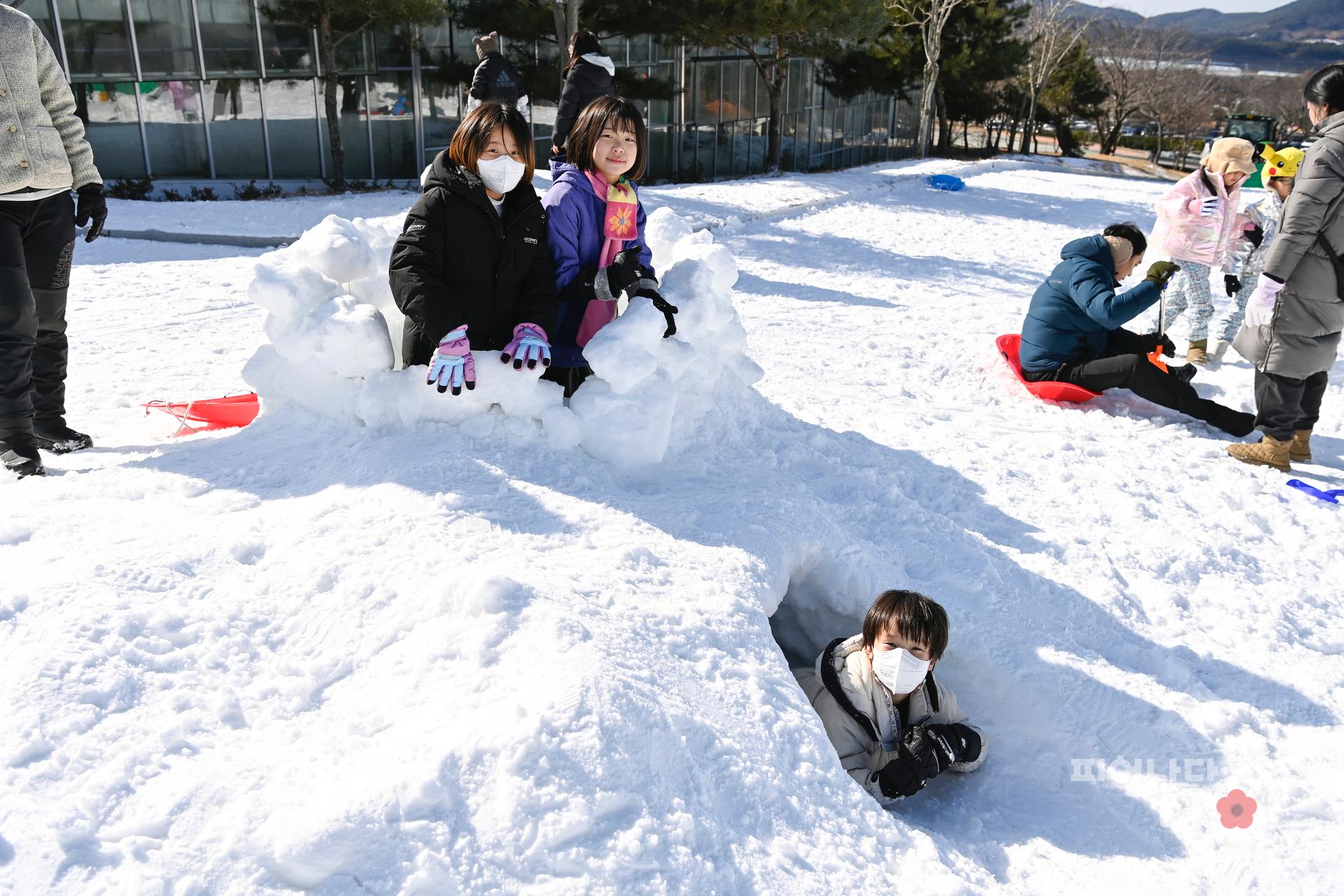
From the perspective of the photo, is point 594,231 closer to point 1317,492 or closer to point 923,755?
point 923,755

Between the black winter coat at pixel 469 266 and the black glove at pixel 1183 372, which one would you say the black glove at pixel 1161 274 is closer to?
the black glove at pixel 1183 372

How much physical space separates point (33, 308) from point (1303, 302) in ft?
17.5

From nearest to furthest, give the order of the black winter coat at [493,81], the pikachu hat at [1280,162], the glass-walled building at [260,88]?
the pikachu hat at [1280,162], the black winter coat at [493,81], the glass-walled building at [260,88]

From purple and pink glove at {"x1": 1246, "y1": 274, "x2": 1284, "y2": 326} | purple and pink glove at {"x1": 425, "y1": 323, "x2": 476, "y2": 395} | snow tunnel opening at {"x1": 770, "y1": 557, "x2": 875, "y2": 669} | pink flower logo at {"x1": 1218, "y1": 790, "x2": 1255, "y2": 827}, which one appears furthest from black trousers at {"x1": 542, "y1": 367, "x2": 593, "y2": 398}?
purple and pink glove at {"x1": 1246, "y1": 274, "x2": 1284, "y2": 326}

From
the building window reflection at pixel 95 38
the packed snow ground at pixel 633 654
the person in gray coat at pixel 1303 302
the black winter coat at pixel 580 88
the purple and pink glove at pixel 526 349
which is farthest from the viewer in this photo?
the building window reflection at pixel 95 38

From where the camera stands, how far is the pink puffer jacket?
617 centimetres

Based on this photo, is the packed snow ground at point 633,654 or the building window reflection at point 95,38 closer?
the packed snow ground at point 633,654

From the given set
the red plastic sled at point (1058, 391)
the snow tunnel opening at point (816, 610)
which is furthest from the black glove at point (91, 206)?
the red plastic sled at point (1058, 391)

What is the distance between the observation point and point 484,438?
3.35 m

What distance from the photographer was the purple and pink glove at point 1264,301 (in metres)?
4.60

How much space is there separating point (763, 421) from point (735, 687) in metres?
1.96

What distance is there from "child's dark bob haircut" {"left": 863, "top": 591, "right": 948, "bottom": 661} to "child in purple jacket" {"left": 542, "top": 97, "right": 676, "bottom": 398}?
4.61 feet

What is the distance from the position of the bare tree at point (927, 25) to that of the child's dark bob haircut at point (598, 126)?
21092mm

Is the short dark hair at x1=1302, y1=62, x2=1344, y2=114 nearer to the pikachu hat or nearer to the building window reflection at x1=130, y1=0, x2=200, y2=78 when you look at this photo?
the pikachu hat
